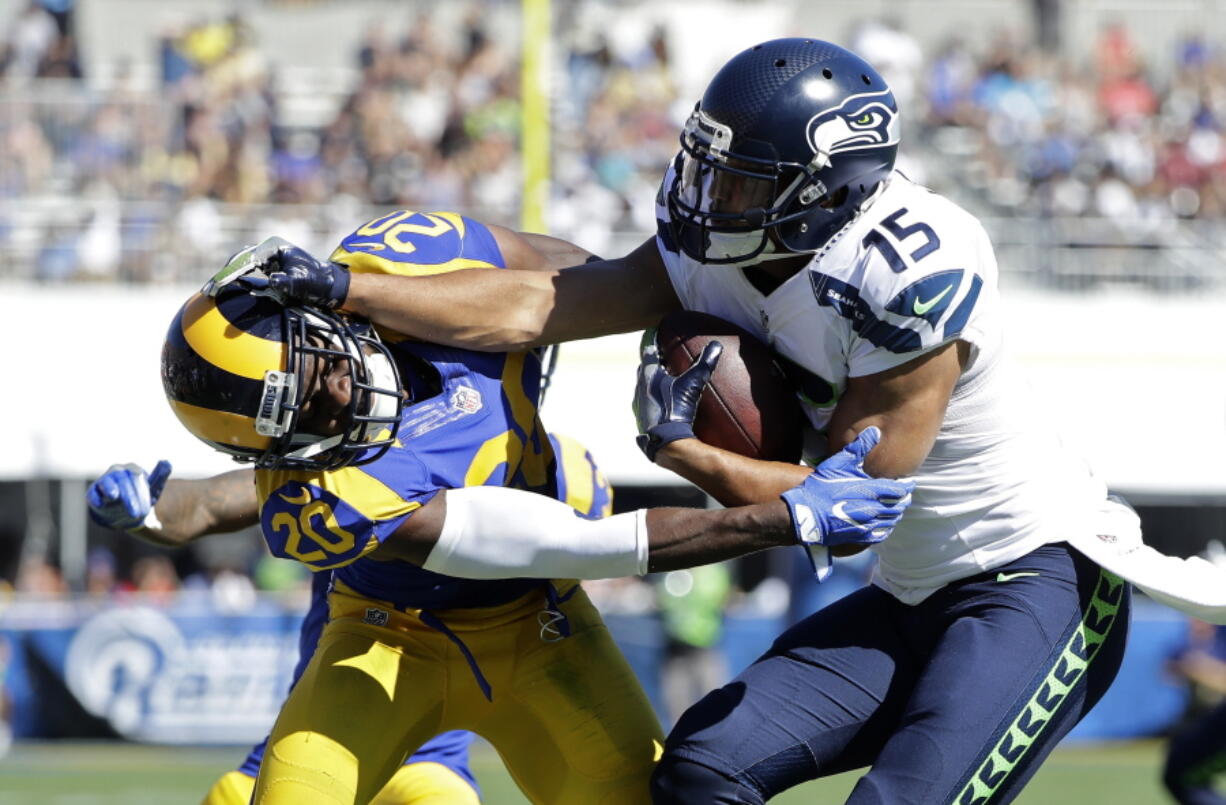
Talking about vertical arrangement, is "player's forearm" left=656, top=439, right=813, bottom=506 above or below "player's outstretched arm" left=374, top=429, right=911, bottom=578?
above

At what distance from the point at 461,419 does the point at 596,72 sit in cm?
1049

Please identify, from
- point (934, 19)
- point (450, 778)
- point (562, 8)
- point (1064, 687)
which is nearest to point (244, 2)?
point (562, 8)

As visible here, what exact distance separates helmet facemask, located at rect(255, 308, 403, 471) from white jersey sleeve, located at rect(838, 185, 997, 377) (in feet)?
3.11

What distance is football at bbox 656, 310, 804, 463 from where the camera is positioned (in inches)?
135

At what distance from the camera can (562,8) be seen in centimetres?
1455

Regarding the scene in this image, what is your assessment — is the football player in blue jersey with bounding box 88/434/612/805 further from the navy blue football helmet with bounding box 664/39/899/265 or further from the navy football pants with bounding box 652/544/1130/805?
the navy blue football helmet with bounding box 664/39/899/265

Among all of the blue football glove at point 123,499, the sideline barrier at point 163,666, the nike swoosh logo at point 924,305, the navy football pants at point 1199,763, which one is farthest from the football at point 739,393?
the sideline barrier at point 163,666

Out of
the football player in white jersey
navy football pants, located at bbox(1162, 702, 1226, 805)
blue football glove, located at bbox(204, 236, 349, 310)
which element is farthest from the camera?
navy football pants, located at bbox(1162, 702, 1226, 805)

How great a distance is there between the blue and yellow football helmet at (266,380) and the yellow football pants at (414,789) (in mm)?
1179

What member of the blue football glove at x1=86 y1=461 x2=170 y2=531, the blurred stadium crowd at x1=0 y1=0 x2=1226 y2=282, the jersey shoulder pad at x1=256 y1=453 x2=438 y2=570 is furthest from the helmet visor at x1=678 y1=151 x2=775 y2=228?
the blurred stadium crowd at x1=0 y1=0 x2=1226 y2=282

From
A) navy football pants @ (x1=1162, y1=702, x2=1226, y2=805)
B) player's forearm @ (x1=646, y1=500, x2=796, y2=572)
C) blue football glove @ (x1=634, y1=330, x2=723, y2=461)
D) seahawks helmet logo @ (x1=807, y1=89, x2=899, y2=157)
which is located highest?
seahawks helmet logo @ (x1=807, y1=89, x2=899, y2=157)

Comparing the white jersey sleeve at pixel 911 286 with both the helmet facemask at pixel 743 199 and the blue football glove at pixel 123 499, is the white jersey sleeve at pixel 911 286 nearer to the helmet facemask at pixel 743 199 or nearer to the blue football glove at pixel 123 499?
the helmet facemask at pixel 743 199

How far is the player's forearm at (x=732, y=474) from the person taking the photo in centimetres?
337

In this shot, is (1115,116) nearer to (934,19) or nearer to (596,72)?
(934,19)
